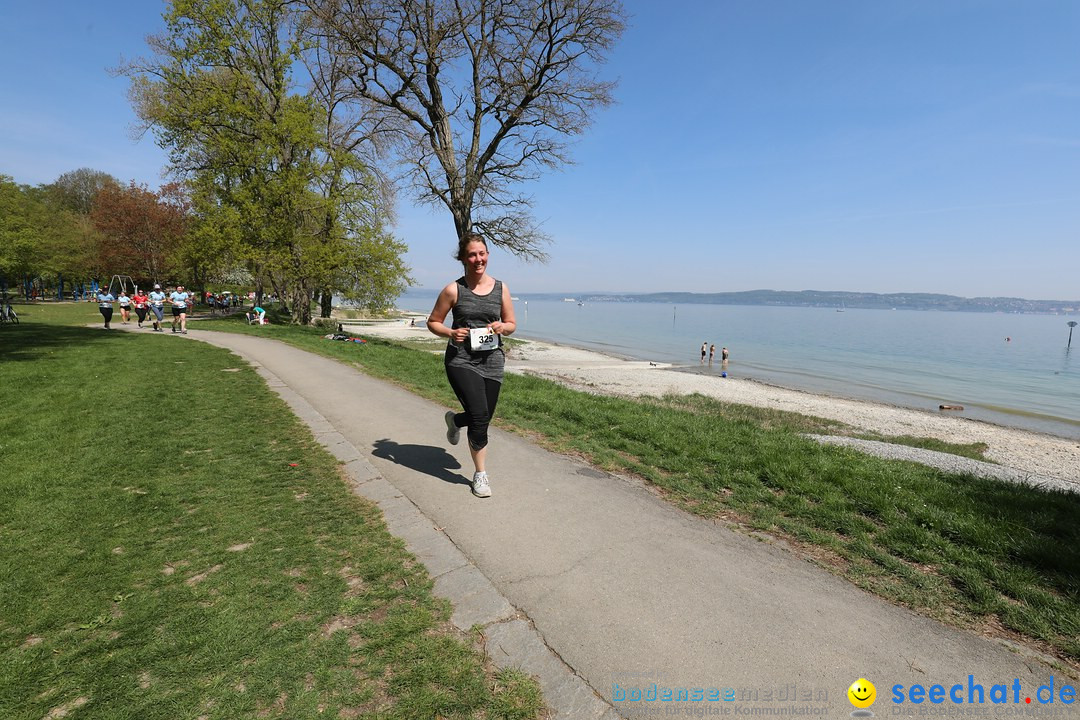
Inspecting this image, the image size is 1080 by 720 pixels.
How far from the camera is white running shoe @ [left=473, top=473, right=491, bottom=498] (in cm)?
427

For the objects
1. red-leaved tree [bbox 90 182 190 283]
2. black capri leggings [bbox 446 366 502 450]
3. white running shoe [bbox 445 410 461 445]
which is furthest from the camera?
red-leaved tree [bbox 90 182 190 283]

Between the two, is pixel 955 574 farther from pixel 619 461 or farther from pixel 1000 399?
pixel 1000 399

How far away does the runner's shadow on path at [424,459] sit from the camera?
4864 millimetres

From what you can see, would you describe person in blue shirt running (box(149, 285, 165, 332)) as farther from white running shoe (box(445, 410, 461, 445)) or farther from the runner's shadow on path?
white running shoe (box(445, 410, 461, 445))

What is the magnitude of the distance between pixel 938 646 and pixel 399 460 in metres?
4.60

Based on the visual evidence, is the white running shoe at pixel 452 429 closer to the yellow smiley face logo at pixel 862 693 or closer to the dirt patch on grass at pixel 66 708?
the dirt patch on grass at pixel 66 708

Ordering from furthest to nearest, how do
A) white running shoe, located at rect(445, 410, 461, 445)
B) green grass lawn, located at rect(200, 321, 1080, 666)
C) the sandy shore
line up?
the sandy shore → white running shoe, located at rect(445, 410, 461, 445) → green grass lawn, located at rect(200, 321, 1080, 666)

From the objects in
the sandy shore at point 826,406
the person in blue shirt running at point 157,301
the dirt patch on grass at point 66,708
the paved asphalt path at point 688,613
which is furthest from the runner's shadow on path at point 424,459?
the person in blue shirt running at point 157,301

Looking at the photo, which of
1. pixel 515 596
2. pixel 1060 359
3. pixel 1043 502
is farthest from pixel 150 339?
pixel 1060 359

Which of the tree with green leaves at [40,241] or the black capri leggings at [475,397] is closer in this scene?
the black capri leggings at [475,397]

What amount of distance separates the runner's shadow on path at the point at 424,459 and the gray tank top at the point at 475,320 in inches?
47.9

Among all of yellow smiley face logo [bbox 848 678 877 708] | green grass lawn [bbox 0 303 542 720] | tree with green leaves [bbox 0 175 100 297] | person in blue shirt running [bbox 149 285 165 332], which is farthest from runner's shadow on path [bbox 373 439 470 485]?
tree with green leaves [bbox 0 175 100 297]

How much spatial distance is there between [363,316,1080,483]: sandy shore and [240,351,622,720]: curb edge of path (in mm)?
12750

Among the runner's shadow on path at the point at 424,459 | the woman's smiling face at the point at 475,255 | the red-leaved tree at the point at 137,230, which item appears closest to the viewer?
the woman's smiling face at the point at 475,255
